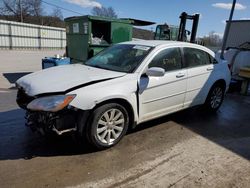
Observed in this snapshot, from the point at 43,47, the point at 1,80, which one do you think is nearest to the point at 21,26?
the point at 43,47

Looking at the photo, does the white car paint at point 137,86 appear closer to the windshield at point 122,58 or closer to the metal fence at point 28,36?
the windshield at point 122,58

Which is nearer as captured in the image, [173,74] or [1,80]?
[173,74]

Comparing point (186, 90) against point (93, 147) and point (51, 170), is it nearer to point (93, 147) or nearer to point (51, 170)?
point (93, 147)

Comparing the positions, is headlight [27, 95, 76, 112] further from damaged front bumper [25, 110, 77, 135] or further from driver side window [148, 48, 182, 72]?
driver side window [148, 48, 182, 72]

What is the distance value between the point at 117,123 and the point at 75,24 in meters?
6.21

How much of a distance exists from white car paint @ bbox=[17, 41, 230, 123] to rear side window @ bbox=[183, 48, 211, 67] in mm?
98

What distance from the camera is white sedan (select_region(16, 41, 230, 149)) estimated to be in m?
3.25

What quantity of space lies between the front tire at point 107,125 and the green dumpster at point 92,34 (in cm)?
491

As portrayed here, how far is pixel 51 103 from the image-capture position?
3.16 metres

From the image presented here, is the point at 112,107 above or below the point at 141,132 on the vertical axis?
above

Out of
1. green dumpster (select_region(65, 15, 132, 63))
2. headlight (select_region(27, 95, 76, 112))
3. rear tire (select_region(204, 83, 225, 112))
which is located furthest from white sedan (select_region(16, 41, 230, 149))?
green dumpster (select_region(65, 15, 132, 63))

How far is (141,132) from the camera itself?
4.34 metres

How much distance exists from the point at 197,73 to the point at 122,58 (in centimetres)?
156

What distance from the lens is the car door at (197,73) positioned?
4707mm
